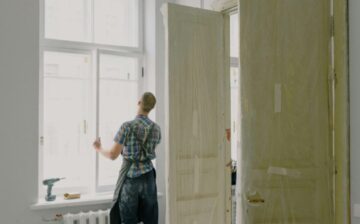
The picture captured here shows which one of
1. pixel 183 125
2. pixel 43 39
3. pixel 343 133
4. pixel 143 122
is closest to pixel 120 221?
pixel 143 122

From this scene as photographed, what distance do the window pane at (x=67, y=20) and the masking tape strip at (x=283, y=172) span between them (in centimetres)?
239

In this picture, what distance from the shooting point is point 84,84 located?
349 cm

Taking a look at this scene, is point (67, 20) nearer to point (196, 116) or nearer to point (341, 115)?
point (196, 116)

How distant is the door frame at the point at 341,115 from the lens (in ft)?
5.36

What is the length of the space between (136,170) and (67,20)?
62.2 inches

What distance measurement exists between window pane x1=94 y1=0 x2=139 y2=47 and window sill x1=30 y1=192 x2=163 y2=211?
1.46 metres

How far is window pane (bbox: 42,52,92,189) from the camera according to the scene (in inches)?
130

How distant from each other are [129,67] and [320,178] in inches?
97.3

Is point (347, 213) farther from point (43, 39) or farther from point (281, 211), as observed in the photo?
point (43, 39)

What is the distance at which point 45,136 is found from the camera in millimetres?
3295

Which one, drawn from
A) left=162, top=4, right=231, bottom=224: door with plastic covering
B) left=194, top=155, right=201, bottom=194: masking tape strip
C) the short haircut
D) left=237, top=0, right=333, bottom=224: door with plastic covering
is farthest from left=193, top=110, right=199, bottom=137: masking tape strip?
the short haircut

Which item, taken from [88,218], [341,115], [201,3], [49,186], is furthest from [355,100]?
[49,186]

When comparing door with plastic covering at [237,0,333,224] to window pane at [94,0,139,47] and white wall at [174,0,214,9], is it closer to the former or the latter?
white wall at [174,0,214,9]
